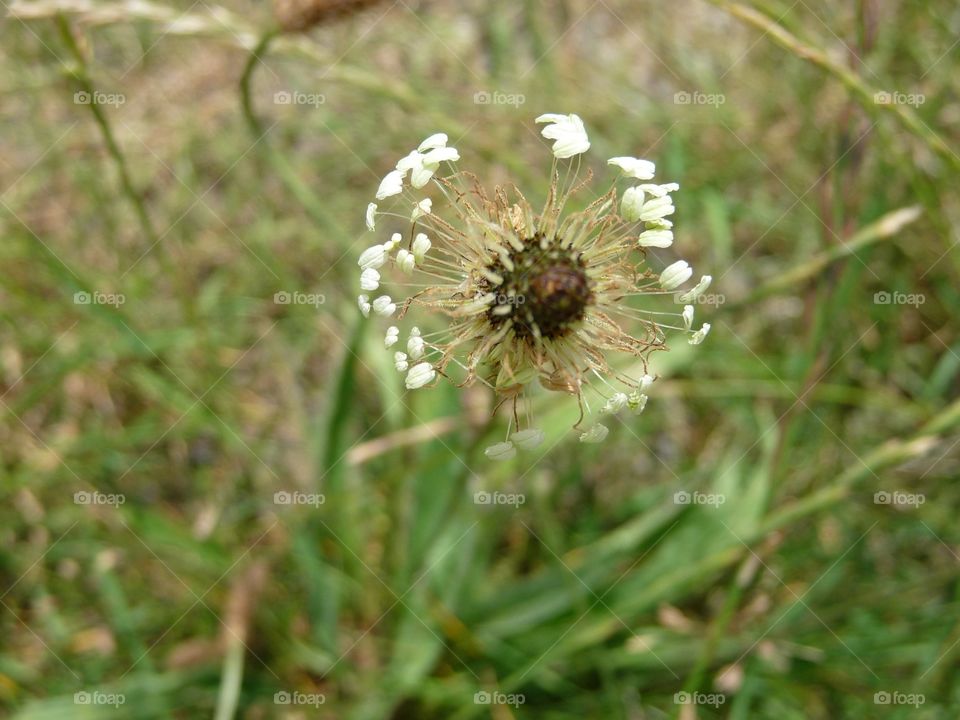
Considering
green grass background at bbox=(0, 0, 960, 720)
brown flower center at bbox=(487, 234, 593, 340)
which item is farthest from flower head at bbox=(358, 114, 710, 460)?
green grass background at bbox=(0, 0, 960, 720)

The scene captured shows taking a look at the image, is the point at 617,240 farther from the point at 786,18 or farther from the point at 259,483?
the point at 259,483

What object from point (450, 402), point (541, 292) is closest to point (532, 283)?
point (541, 292)

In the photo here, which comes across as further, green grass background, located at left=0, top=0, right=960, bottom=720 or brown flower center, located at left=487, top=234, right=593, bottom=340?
green grass background, located at left=0, top=0, right=960, bottom=720

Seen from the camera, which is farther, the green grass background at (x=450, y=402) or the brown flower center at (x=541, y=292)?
the green grass background at (x=450, y=402)

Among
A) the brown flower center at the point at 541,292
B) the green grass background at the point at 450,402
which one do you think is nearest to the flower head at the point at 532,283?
the brown flower center at the point at 541,292

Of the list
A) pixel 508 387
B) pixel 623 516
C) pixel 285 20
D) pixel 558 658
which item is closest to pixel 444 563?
pixel 558 658

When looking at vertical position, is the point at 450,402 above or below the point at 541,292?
above

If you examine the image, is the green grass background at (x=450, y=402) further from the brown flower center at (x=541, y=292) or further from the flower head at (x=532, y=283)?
the brown flower center at (x=541, y=292)

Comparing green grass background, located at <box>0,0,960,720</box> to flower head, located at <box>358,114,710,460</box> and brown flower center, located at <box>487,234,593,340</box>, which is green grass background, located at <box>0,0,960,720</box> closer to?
flower head, located at <box>358,114,710,460</box>

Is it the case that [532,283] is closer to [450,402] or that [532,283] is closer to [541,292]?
[541,292]
